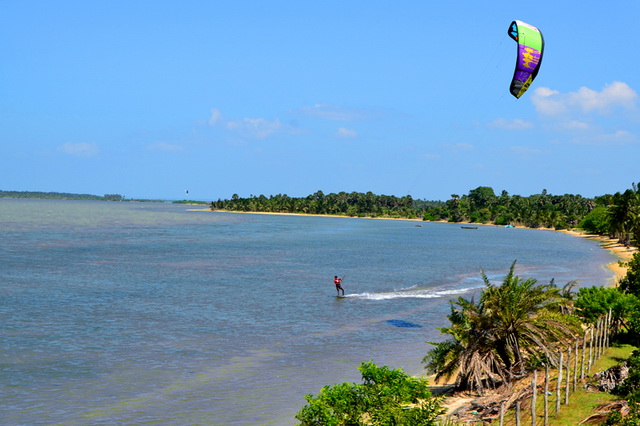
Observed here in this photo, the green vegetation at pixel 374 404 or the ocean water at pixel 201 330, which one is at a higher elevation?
the green vegetation at pixel 374 404

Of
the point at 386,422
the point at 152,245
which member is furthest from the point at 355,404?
the point at 152,245

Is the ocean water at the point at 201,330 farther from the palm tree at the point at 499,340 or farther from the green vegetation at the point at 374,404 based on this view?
the green vegetation at the point at 374,404

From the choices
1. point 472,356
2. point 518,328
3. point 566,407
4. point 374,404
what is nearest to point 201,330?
point 472,356

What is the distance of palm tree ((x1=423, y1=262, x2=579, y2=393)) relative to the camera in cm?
1892

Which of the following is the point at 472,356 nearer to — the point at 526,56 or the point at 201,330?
the point at 526,56

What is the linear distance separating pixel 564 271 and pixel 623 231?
5560 centimetres

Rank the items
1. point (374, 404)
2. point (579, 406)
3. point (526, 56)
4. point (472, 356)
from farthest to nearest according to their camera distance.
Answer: point (526, 56) < point (472, 356) < point (579, 406) < point (374, 404)

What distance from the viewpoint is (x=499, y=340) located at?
19.4 metres

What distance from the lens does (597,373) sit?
726 inches

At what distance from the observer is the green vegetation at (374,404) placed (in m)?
13.1

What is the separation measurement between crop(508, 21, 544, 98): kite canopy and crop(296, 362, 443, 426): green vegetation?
1694 centimetres

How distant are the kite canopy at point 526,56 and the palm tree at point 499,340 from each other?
11208mm

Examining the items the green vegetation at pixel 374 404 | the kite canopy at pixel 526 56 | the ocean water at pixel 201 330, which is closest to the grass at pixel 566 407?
the green vegetation at pixel 374 404

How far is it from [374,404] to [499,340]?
713cm
